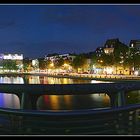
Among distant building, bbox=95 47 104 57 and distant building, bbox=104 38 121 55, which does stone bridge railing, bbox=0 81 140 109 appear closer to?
distant building, bbox=95 47 104 57

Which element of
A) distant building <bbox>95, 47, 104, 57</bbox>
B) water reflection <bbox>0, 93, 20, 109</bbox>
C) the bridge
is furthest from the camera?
distant building <bbox>95, 47, 104, 57</bbox>

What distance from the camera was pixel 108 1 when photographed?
9.62 metres

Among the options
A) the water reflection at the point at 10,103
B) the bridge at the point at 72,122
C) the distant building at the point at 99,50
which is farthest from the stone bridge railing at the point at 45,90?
the distant building at the point at 99,50

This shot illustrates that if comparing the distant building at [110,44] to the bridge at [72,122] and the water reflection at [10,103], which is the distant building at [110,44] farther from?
the bridge at [72,122]

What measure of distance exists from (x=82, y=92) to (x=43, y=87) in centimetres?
264

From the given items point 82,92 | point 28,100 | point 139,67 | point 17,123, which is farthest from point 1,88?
point 139,67

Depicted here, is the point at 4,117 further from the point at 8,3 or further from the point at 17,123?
the point at 8,3

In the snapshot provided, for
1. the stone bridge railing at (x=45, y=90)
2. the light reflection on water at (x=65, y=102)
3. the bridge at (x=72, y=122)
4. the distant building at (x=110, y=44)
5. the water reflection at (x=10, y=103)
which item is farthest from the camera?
the distant building at (x=110, y=44)

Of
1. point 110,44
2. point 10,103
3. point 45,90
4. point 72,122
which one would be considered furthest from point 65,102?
point 110,44

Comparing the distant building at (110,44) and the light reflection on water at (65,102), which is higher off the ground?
the distant building at (110,44)

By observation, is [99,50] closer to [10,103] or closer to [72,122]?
[10,103]

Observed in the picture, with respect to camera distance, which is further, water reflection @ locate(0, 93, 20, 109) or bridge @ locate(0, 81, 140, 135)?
water reflection @ locate(0, 93, 20, 109)

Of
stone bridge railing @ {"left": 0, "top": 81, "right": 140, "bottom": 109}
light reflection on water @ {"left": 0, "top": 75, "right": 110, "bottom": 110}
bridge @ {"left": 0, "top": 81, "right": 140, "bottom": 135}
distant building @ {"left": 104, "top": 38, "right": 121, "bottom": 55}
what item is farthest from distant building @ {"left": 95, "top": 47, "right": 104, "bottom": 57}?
bridge @ {"left": 0, "top": 81, "right": 140, "bottom": 135}

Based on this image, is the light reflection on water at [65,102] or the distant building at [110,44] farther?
the distant building at [110,44]
